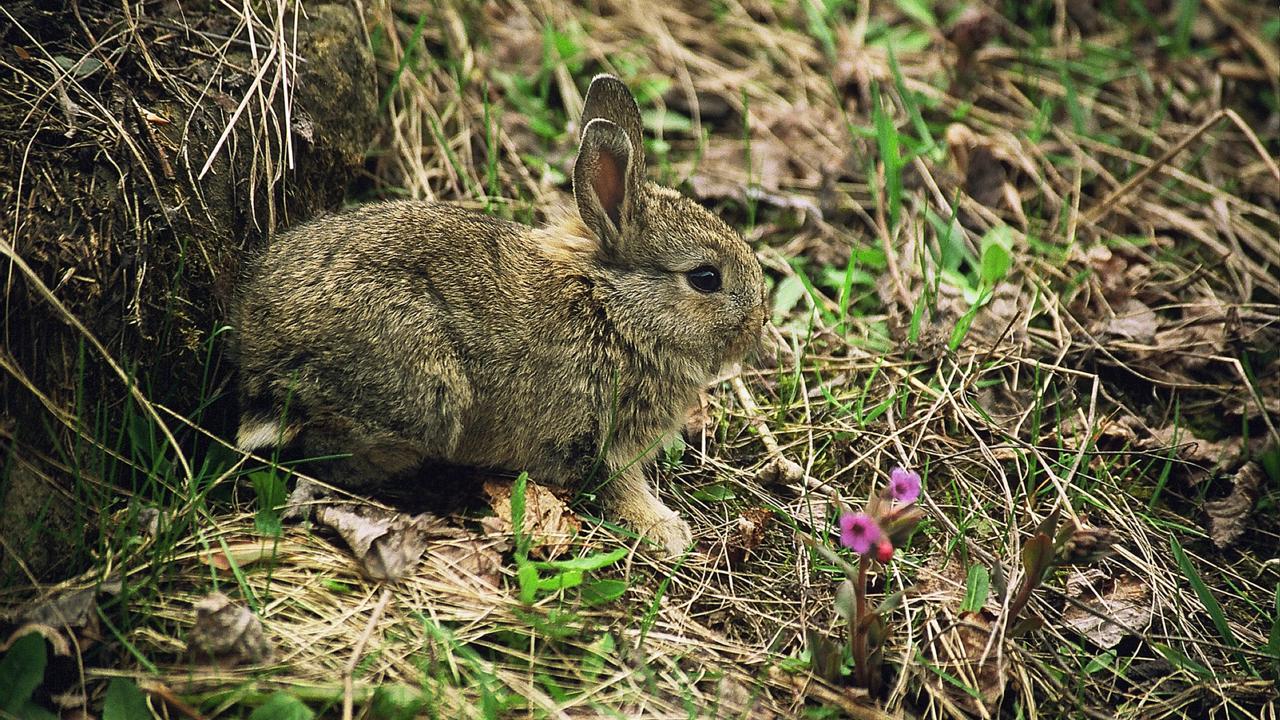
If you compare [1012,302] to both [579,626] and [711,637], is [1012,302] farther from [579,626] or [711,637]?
[579,626]

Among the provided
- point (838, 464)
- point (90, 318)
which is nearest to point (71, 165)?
point (90, 318)

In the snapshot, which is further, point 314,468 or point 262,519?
point 314,468

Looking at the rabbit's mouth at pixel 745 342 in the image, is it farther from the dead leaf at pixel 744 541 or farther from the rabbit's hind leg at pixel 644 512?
the dead leaf at pixel 744 541

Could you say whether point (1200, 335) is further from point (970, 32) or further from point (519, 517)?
point (519, 517)

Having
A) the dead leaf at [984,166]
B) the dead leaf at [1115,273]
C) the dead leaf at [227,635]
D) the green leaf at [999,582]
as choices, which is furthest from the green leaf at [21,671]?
the dead leaf at [984,166]

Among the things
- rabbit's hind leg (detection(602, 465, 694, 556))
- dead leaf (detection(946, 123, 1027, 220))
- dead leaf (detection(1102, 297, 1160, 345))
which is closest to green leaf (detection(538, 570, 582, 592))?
rabbit's hind leg (detection(602, 465, 694, 556))

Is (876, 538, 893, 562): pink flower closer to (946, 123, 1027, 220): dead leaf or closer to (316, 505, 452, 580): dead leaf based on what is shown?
(316, 505, 452, 580): dead leaf
